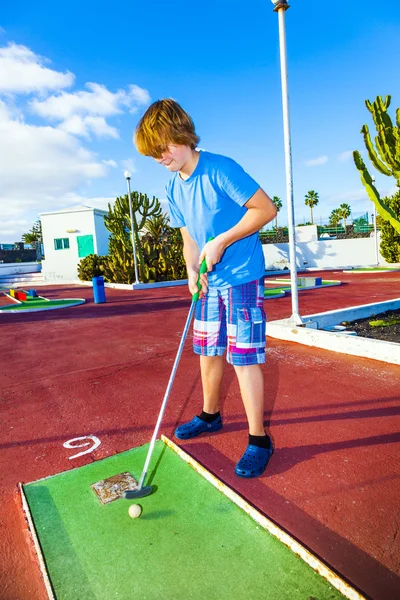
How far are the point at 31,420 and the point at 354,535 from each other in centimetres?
267

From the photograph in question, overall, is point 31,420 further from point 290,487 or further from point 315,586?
point 315,586

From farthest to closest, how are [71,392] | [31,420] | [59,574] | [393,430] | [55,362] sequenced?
1. [55,362]
2. [71,392]
3. [31,420]
4. [393,430]
5. [59,574]

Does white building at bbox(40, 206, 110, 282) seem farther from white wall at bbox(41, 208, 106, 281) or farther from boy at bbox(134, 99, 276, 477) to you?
boy at bbox(134, 99, 276, 477)

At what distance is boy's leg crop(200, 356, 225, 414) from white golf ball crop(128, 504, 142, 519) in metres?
0.96

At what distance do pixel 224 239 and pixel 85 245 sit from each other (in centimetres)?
2745

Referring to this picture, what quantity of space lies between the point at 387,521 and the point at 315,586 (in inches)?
22.0

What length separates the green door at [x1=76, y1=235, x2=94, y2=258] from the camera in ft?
91.4

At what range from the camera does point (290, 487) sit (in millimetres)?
2141

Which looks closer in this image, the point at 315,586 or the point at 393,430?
the point at 315,586

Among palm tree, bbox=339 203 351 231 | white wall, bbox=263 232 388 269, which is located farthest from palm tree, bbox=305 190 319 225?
white wall, bbox=263 232 388 269

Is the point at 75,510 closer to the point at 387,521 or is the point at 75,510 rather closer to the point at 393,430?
the point at 387,521

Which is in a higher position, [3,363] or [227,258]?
[227,258]

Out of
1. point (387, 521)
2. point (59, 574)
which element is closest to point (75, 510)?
point (59, 574)

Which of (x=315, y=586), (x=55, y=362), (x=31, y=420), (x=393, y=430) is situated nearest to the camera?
(x=315, y=586)
